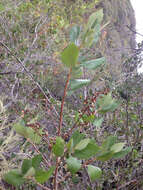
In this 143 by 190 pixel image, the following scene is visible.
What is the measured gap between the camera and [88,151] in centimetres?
50

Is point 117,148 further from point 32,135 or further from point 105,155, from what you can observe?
point 32,135

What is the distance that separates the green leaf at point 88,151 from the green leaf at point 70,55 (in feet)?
0.66

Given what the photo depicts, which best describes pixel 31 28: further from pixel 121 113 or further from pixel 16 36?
pixel 121 113

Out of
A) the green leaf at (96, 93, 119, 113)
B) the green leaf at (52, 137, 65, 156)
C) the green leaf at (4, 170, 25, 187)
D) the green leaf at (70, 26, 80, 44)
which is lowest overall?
the green leaf at (4, 170, 25, 187)

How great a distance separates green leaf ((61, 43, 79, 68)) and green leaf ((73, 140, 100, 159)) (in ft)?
0.66

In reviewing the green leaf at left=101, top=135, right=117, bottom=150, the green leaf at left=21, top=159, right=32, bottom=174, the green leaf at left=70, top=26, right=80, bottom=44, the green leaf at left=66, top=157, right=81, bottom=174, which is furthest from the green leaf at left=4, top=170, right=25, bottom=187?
the green leaf at left=70, top=26, right=80, bottom=44

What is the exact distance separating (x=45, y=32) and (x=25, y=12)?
72 cm

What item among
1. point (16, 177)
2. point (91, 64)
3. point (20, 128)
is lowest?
point (16, 177)

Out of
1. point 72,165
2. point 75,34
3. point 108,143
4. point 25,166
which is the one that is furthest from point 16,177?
point 75,34

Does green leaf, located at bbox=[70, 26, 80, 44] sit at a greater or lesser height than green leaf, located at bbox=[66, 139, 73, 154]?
greater

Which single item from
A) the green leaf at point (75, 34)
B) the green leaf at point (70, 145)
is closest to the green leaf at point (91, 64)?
the green leaf at point (75, 34)

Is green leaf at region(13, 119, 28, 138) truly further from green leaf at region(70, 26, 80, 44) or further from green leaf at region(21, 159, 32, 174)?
green leaf at region(70, 26, 80, 44)

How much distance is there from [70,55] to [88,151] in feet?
0.77

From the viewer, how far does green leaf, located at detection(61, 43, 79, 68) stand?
1.47 feet
